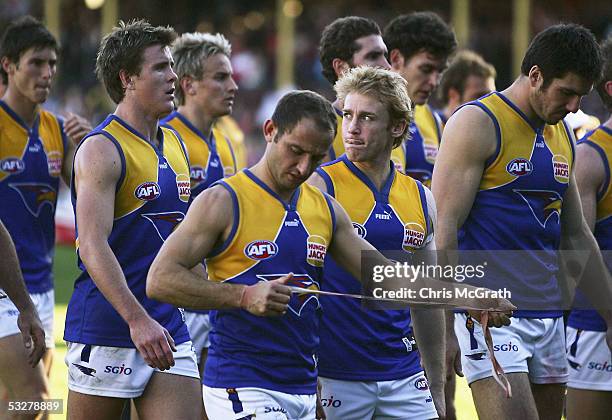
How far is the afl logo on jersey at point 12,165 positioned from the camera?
6.91 meters

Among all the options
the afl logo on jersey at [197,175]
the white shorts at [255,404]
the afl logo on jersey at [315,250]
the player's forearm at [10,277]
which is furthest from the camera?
the afl logo on jersey at [197,175]

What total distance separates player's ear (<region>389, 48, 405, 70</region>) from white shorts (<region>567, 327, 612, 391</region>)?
2.35m

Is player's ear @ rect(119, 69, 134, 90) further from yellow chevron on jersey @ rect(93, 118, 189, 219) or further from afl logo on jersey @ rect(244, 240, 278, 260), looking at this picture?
afl logo on jersey @ rect(244, 240, 278, 260)

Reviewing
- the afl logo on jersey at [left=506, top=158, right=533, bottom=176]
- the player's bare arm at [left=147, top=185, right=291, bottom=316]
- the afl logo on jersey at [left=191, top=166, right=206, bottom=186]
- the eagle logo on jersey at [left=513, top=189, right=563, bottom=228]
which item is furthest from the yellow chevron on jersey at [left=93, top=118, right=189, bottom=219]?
the afl logo on jersey at [left=191, top=166, right=206, bottom=186]

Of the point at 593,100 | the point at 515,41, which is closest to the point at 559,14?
the point at 515,41

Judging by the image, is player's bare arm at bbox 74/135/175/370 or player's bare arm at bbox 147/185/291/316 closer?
player's bare arm at bbox 147/185/291/316

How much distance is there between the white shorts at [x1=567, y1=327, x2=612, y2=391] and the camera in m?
6.34

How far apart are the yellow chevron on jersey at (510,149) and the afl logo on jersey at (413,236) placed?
579 millimetres

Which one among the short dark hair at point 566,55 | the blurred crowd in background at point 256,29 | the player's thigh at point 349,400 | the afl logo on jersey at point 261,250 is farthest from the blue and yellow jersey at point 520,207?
the blurred crowd in background at point 256,29

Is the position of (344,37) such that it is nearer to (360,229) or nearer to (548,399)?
(360,229)

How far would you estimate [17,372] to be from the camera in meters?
6.20

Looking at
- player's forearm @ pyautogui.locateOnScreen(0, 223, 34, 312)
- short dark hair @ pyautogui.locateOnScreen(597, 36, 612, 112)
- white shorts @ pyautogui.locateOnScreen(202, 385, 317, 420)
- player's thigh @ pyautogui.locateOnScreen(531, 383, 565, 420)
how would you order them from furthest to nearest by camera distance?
short dark hair @ pyautogui.locateOnScreen(597, 36, 612, 112) → player's thigh @ pyautogui.locateOnScreen(531, 383, 565, 420) → player's forearm @ pyautogui.locateOnScreen(0, 223, 34, 312) → white shorts @ pyautogui.locateOnScreen(202, 385, 317, 420)

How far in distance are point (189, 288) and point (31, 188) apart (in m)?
2.91

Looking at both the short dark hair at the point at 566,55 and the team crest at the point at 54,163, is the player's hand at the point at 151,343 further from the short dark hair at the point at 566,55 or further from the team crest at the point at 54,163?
the team crest at the point at 54,163
